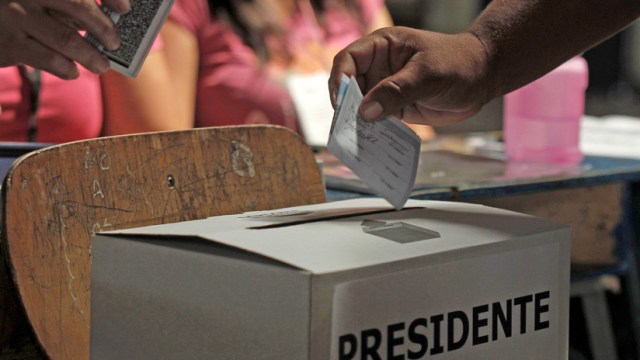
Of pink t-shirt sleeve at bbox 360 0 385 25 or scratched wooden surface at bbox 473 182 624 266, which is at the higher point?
pink t-shirt sleeve at bbox 360 0 385 25

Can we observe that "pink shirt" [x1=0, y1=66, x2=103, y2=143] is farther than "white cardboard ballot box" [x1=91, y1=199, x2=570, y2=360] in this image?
Yes

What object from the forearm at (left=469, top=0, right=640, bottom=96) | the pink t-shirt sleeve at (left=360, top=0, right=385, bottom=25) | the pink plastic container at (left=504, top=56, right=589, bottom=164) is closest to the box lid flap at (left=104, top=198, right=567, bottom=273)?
the forearm at (left=469, top=0, right=640, bottom=96)

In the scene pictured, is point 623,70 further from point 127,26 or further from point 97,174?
point 97,174

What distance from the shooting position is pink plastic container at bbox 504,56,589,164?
2279mm

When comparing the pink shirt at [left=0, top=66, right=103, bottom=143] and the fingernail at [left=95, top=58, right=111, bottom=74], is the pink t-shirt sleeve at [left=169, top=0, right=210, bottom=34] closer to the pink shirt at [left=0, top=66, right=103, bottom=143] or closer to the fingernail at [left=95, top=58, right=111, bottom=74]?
the pink shirt at [left=0, top=66, right=103, bottom=143]

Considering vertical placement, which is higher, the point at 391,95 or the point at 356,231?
the point at 391,95

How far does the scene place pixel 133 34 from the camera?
4.74 ft

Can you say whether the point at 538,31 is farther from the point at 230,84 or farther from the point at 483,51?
the point at 230,84

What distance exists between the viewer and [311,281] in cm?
77

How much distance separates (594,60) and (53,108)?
2.88 m

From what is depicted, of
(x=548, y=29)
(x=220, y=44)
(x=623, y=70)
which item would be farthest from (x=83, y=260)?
(x=623, y=70)

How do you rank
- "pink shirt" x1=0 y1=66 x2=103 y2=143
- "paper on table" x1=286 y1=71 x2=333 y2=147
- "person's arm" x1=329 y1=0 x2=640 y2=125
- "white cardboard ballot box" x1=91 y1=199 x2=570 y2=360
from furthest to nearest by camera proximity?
"paper on table" x1=286 y1=71 x2=333 y2=147 < "pink shirt" x1=0 y1=66 x2=103 y2=143 < "person's arm" x1=329 y1=0 x2=640 y2=125 < "white cardboard ballot box" x1=91 y1=199 x2=570 y2=360

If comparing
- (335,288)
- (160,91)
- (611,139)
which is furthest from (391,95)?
(611,139)

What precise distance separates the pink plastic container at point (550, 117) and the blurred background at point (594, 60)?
1.62m
